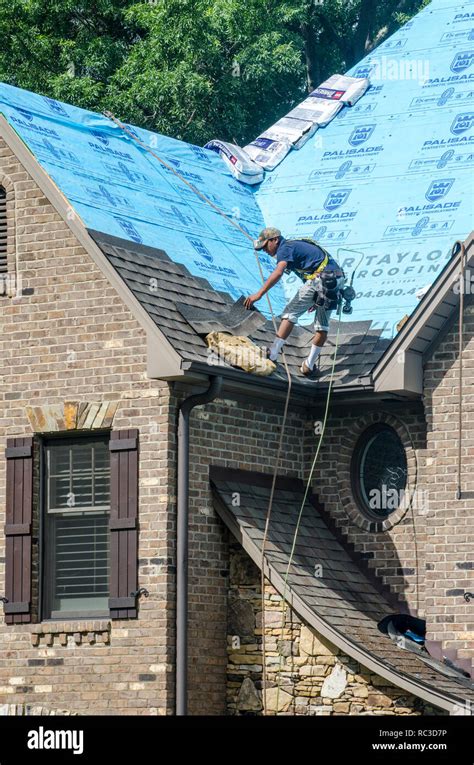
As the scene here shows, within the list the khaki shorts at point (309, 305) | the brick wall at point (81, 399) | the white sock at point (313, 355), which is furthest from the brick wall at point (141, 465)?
the khaki shorts at point (309, 305)

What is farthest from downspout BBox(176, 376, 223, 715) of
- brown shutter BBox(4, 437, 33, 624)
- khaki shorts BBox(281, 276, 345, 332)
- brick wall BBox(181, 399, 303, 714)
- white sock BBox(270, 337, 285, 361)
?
khaki shorts BBox(281, 276, 345, 332)

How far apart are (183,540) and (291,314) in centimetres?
330

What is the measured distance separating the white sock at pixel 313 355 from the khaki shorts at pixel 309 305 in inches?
9.5

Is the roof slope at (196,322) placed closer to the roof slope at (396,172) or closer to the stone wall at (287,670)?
the roof slope at (396,172)

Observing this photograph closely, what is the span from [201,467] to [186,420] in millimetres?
666

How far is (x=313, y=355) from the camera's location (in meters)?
20.4

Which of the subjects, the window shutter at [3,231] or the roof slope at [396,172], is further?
the roof slope at [396,172]

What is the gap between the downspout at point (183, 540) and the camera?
711 inches

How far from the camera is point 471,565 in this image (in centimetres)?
1889

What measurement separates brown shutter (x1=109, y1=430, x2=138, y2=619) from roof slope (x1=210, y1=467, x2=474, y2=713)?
41.3 inches

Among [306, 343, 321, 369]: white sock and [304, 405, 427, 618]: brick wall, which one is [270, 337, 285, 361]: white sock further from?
[304, 405, 427, 618]: brick wall

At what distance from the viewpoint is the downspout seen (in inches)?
711
